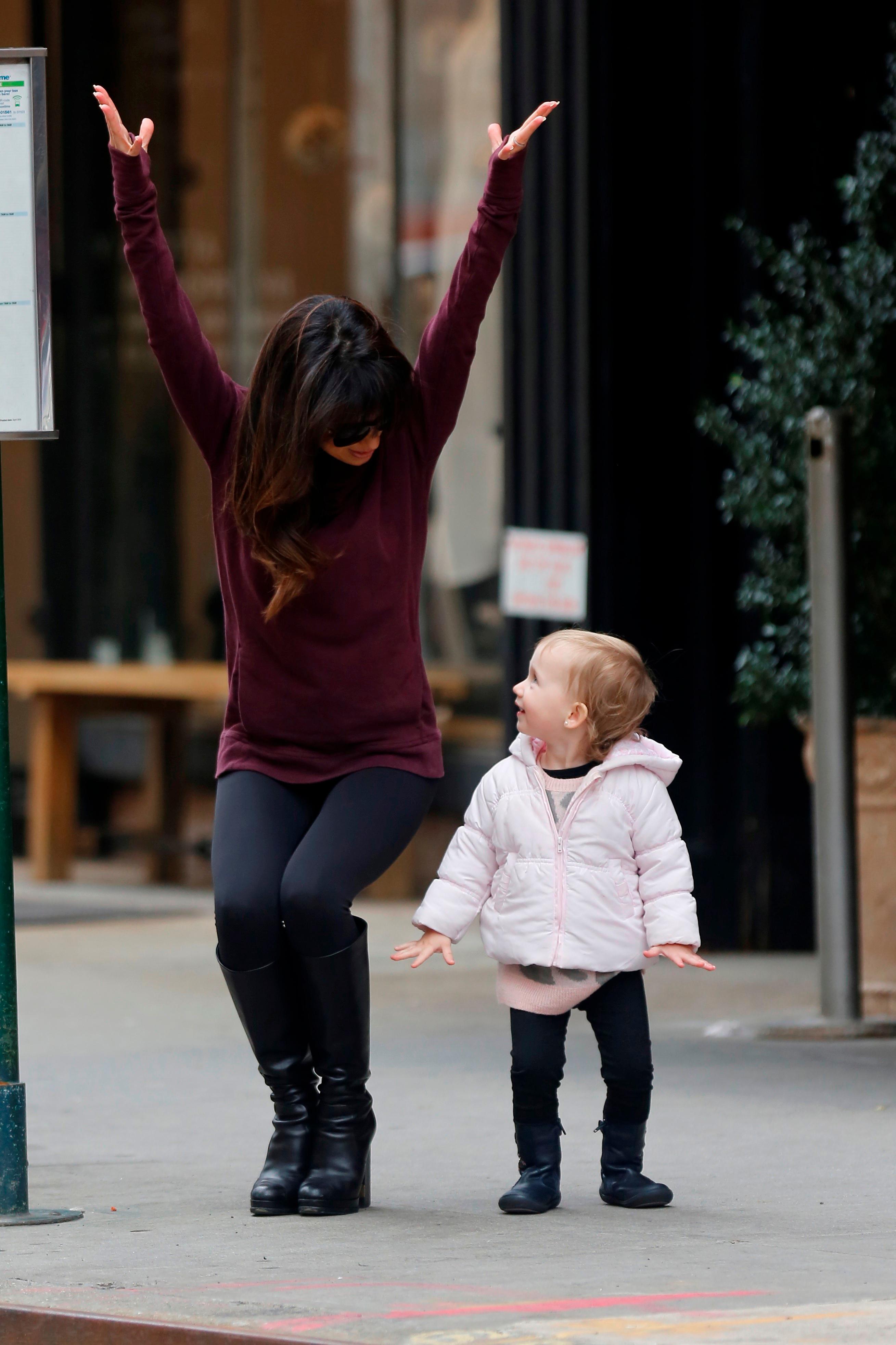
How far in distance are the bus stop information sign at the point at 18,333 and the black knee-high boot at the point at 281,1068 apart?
433 mm

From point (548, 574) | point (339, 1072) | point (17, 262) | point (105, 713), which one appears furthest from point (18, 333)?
point (105, 713)

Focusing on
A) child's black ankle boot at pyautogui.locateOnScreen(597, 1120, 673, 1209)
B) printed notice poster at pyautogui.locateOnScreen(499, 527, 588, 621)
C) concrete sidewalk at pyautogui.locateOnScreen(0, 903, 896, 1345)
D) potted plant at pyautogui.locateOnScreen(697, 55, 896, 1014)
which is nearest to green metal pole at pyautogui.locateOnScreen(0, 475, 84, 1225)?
concrete sidewalk at pyautogui.locateOnScreen(0, 903, 896, 1345)

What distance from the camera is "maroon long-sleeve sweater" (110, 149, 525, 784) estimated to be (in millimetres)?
4469

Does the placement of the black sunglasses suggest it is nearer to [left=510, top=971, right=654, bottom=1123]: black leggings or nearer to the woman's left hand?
the woman's left hand

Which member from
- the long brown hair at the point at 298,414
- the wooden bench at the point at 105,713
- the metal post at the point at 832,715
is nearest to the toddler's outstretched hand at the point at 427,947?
the long brown hair at the point at 298,414

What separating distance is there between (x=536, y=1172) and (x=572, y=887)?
1.90 feet

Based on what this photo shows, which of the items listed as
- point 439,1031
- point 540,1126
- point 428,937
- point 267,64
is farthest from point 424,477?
point 267,64

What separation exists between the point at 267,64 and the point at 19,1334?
9465mm

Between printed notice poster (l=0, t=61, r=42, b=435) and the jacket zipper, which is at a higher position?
printed notice poster (l=0, t=61, r=42, b=435)

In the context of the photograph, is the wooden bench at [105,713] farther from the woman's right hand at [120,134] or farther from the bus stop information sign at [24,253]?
the woman's right hand at [120,134]

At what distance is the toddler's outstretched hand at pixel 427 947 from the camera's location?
4336 mm

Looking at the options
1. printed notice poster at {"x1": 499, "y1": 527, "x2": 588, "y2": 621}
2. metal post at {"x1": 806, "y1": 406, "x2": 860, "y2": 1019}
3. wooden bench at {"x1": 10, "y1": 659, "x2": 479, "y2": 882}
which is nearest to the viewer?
metal post at {"x1": 806, "y1": 406, "x2": 860, "y2": 1019}

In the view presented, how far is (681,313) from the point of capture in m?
8.98

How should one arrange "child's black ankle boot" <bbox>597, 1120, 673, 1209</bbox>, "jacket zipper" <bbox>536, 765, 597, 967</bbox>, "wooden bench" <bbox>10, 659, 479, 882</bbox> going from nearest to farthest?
1. "jacket zipper" <bbox>536, 765, 597, 967</bbox>
2. "child's black ankle boot" <bbox>597, 1120, 673, 1209</bbox>
3. "wooden bench" <bbox>10, 659, 479, 882</bbox>
